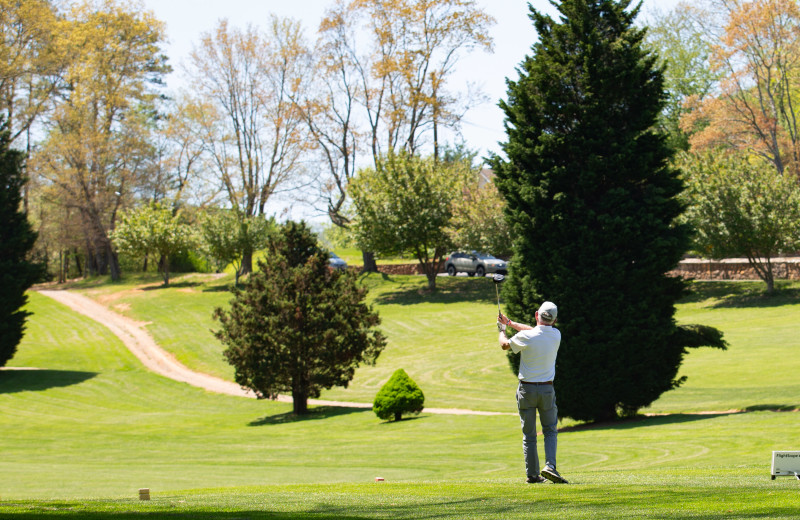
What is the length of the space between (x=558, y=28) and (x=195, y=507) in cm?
1440

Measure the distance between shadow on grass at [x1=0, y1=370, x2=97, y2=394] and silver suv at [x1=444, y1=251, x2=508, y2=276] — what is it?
96.4 ft

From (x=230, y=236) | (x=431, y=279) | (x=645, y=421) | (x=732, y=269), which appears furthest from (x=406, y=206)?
(x=645, y=421)

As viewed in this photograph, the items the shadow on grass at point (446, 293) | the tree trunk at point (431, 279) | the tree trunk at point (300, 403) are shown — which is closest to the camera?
the tree trunk at point (300, 403)

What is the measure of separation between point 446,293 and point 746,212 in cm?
1940

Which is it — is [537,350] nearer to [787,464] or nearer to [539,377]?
[539,377]

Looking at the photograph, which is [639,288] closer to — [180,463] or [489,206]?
[180,463]

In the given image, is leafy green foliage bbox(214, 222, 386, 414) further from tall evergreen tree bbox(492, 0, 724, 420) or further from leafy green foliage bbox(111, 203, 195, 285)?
leafy green foliage bbox(111, 203, 195, 285)

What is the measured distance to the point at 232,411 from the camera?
29125 mm

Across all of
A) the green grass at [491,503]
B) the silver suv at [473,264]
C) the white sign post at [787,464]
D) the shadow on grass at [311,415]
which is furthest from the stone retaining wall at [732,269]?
the green grass at [491,503]

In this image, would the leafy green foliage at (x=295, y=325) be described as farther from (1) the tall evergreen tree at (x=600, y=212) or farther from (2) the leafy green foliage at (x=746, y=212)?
(2) the leafy green foliage at (x=746, y=212)

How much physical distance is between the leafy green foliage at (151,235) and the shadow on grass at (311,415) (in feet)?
116

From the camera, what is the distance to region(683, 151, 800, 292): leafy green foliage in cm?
3891

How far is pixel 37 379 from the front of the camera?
35.3 meters

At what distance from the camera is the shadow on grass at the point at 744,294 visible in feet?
126
